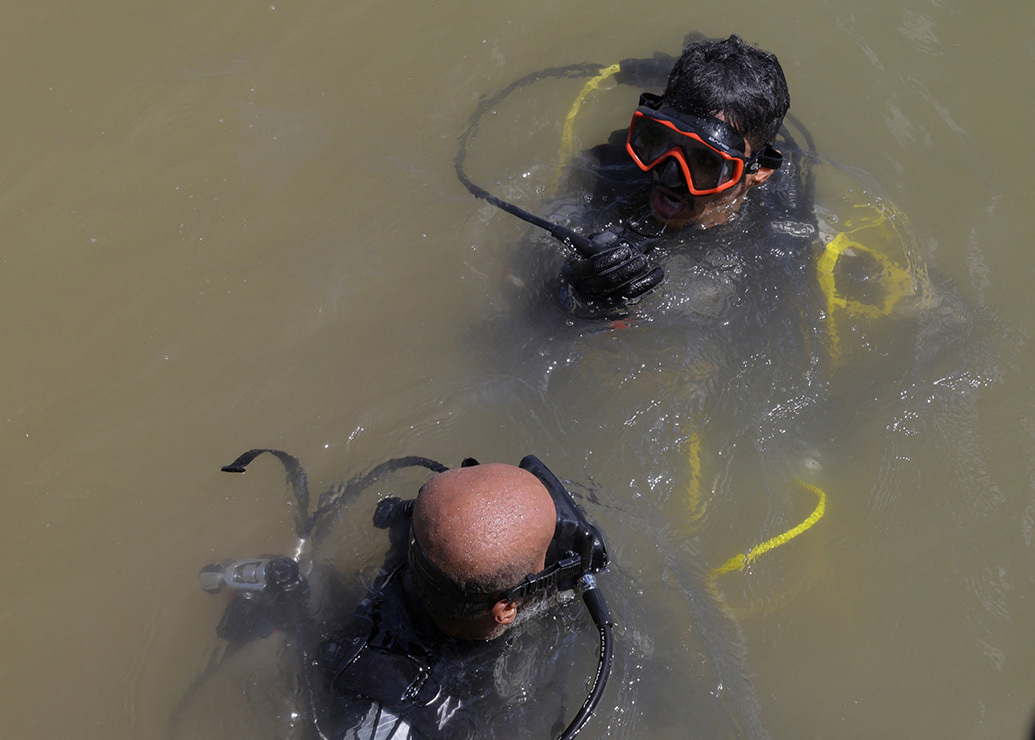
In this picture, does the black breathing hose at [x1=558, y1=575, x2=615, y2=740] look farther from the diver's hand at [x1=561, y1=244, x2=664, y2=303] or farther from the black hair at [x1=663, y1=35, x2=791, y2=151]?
the black hair at [x1=663, y1=35, x2=791, y2=151]

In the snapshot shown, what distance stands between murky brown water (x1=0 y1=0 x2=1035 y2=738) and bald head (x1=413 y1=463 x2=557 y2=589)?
2.79 feet

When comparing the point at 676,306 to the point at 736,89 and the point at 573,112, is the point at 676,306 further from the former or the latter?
the point at 573,112

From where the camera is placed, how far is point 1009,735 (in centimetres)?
286

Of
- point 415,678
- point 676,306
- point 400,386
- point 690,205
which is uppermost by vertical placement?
point 690,205

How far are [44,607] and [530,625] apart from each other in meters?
1.72

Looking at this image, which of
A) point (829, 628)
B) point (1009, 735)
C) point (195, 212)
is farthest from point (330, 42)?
point (1009, 735)

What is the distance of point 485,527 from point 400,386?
4.70 feet

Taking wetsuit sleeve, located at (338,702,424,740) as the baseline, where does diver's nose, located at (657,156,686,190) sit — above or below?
above

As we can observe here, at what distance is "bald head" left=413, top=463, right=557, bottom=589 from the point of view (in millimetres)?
1871

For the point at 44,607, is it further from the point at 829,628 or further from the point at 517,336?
the point at 829,628

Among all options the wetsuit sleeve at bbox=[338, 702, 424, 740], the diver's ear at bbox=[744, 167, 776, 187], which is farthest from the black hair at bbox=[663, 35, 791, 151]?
the wetsuit sleeve at bbox=[338, 702, 424, 740]

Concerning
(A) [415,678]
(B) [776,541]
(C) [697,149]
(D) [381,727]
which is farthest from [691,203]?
(D) [381,727]

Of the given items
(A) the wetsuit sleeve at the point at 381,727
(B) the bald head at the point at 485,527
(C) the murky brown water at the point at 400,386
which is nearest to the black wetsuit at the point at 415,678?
(A) the wetsuit sleeve at the point at 381,727

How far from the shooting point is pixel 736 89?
11.0 ft
